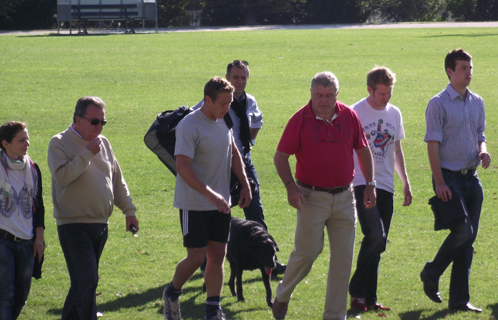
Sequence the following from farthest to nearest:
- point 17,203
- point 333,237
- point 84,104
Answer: point 333,237 < point 17,203 < point 84,104

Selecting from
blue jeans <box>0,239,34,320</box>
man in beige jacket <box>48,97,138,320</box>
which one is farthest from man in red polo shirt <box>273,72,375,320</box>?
blue jeans <box>0,239,34,320</box>

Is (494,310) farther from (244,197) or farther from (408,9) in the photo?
(408,9)

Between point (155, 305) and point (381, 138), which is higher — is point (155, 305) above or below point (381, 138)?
below

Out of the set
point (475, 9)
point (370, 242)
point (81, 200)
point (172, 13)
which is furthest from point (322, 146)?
point (475, 9)

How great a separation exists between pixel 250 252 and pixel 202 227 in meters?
1.10

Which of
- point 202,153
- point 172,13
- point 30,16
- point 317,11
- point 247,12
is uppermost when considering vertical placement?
point 317,11

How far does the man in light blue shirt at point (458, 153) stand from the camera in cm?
579

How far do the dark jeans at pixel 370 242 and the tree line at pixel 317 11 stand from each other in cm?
4400

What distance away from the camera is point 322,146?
5.17m

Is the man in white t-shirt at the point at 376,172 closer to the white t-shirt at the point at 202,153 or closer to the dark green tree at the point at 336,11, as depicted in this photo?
the white t-shirt at the point at 202,153

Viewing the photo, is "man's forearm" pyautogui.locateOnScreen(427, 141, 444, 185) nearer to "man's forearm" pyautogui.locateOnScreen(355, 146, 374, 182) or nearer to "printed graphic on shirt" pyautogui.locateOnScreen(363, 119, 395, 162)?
"printed graphic on shirt" pyautogui.locateOnScreen(363, 119, 395, 162)

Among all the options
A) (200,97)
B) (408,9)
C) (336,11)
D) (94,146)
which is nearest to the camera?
(94,146)

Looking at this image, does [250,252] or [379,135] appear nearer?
[379,135]

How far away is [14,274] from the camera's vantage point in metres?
4.95
